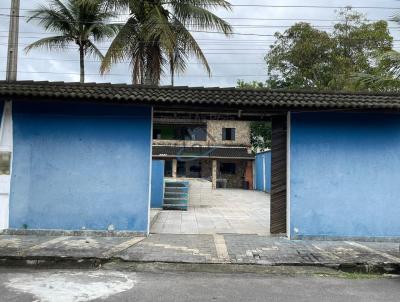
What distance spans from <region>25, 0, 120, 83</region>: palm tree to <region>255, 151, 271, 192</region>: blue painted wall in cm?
1395

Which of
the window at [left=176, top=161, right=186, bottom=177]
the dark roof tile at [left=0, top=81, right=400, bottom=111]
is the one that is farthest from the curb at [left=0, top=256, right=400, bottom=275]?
the window at [left=176, top=161, right=186, bottom=177]

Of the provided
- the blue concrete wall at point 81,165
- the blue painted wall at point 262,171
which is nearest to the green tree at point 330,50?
the blue painted wall at point 262,171

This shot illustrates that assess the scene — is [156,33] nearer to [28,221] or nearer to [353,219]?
[28,221]

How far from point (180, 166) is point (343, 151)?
1022 inches

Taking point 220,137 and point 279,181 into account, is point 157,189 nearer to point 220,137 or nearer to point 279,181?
point 279,181

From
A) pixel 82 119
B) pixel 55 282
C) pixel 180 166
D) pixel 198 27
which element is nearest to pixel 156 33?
pixel 198 27

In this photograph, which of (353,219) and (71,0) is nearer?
(353,219)

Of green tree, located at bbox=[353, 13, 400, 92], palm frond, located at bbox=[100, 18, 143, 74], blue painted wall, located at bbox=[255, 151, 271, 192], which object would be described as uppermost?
palm frond, located at bbox=[100, 18, 143, 74]

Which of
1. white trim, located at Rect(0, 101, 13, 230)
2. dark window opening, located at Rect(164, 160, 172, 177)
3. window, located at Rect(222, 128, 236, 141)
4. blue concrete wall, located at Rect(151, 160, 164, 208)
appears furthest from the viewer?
window, located at Rect(222, 128, 236, 141)

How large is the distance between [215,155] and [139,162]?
24.0 m

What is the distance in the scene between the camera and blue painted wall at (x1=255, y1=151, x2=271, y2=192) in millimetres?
27047

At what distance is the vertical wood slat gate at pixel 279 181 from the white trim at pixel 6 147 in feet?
20.4

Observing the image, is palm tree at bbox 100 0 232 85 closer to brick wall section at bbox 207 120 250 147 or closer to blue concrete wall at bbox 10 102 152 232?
blue concrete wall at bbox 10 102 152 232

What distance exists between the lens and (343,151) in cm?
935
